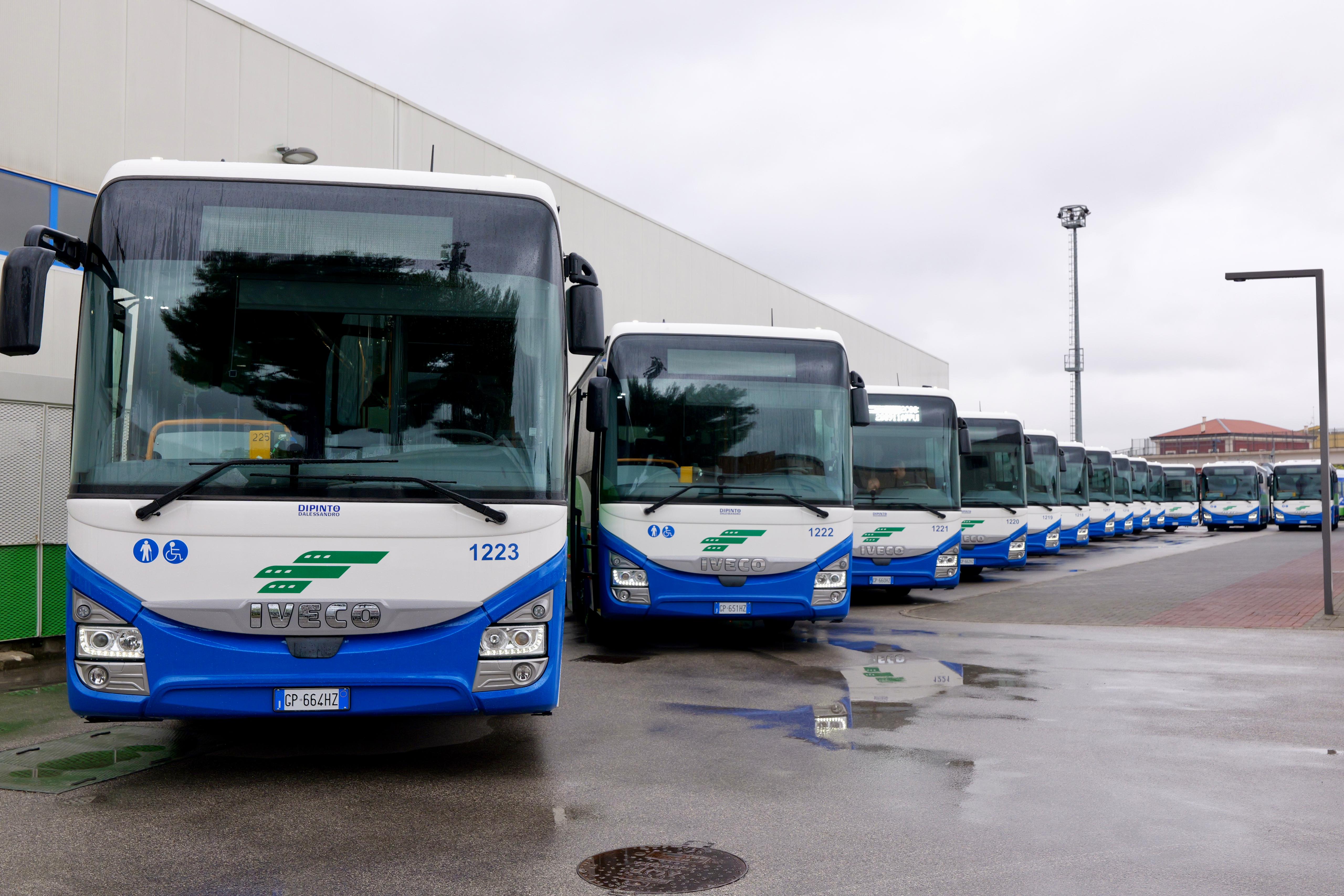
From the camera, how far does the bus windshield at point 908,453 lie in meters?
16.3

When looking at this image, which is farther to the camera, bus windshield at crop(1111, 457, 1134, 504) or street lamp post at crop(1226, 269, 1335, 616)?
bus windshield at crop(1111, 457, 1134, 504)

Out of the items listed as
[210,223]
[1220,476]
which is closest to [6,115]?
[210,223]

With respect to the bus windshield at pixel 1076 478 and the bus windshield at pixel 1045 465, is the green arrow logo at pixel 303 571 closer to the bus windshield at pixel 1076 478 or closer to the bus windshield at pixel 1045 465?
the bus windshield at pixel 1045 465

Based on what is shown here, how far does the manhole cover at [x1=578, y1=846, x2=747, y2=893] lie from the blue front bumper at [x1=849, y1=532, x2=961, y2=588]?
37.6 ft

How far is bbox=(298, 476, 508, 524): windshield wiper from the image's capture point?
226 inches

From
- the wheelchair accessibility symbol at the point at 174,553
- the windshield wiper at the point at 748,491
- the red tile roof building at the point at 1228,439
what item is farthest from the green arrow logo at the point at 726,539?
the red tile roof building at the point at 1228,439

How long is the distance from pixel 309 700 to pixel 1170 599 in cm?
1470

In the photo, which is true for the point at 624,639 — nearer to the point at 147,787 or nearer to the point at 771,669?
the point at 771,669

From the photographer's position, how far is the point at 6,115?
11.5 meters

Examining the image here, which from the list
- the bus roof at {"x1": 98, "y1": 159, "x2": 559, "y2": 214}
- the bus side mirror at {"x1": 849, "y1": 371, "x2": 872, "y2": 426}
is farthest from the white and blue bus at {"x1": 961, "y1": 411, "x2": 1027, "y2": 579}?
the bus roof at {"x1": 98, "y1": 159, "x2": 559, "y2": 214}

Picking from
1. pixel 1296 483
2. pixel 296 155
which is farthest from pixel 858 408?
pixel 1296 483

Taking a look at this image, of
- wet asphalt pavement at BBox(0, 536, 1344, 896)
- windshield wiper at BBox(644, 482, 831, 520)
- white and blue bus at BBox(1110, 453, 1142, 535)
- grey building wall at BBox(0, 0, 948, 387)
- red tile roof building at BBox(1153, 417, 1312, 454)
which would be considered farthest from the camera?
red tile roof building at BBox(1153, 417, 1312, 454)

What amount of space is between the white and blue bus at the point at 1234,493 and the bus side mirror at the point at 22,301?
5199 centimetres

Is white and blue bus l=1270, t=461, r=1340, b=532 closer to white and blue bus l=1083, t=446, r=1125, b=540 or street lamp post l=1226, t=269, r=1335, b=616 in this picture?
white and blue bus l=1083, t=446, r=1125, b=540
